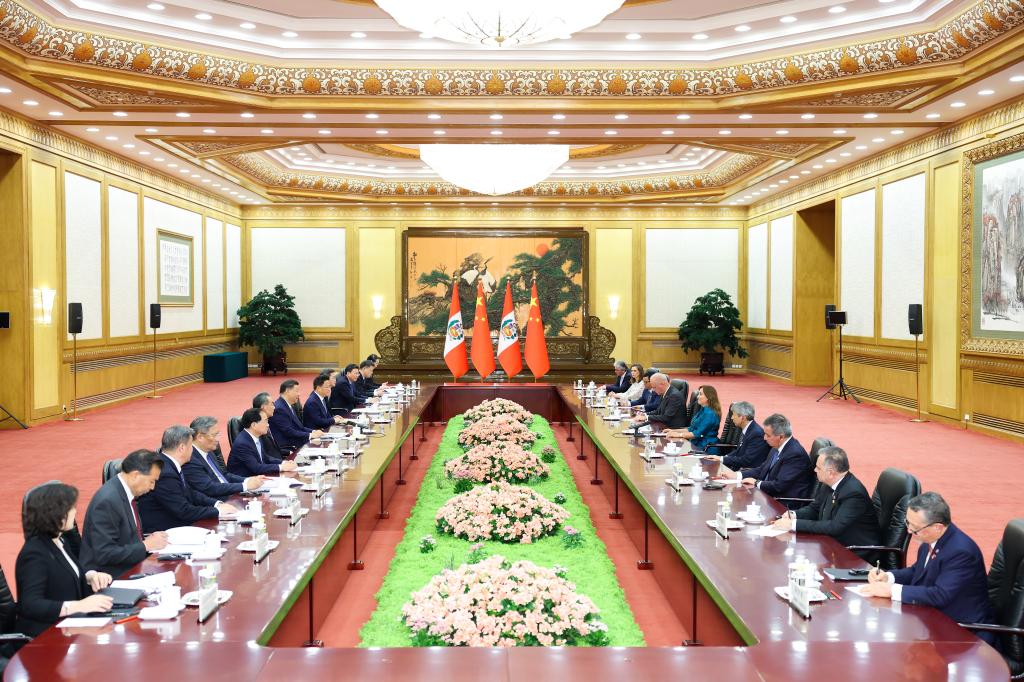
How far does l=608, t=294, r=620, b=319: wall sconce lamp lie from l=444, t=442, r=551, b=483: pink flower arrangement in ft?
37.5

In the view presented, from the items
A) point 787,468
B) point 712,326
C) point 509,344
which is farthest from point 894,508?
point 712,326

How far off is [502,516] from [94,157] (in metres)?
9.83

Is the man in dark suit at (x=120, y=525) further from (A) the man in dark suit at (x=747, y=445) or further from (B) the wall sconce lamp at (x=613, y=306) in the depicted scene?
(B) the wall sconce lamp at (x=613, y=306)

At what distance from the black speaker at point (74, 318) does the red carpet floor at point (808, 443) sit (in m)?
1.30

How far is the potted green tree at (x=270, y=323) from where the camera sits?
1752cm

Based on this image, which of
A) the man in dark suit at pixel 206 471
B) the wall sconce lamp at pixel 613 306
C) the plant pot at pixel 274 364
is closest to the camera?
the man in dark suit at pixel 206 471

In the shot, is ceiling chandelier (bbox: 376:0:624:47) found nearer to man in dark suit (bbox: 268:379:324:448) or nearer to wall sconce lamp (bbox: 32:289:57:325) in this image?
man in dark suit (bbox: 268:379:324:448)

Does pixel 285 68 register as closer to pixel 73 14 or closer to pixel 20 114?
pixel 73 14

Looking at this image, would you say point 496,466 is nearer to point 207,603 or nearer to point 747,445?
point 747,445

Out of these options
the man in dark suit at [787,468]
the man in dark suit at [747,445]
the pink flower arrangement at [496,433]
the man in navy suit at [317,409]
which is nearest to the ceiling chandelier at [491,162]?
the pink flower arrangement at [496,433]

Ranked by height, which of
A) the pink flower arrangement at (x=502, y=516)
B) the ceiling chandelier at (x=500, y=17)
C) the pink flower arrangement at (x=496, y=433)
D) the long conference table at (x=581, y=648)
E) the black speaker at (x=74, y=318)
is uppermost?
the ceiling chandelier at (x=500, y=17)

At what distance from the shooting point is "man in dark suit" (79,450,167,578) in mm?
3412

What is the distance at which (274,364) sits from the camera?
59.9 feet

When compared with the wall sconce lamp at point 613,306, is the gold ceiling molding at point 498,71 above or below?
above
